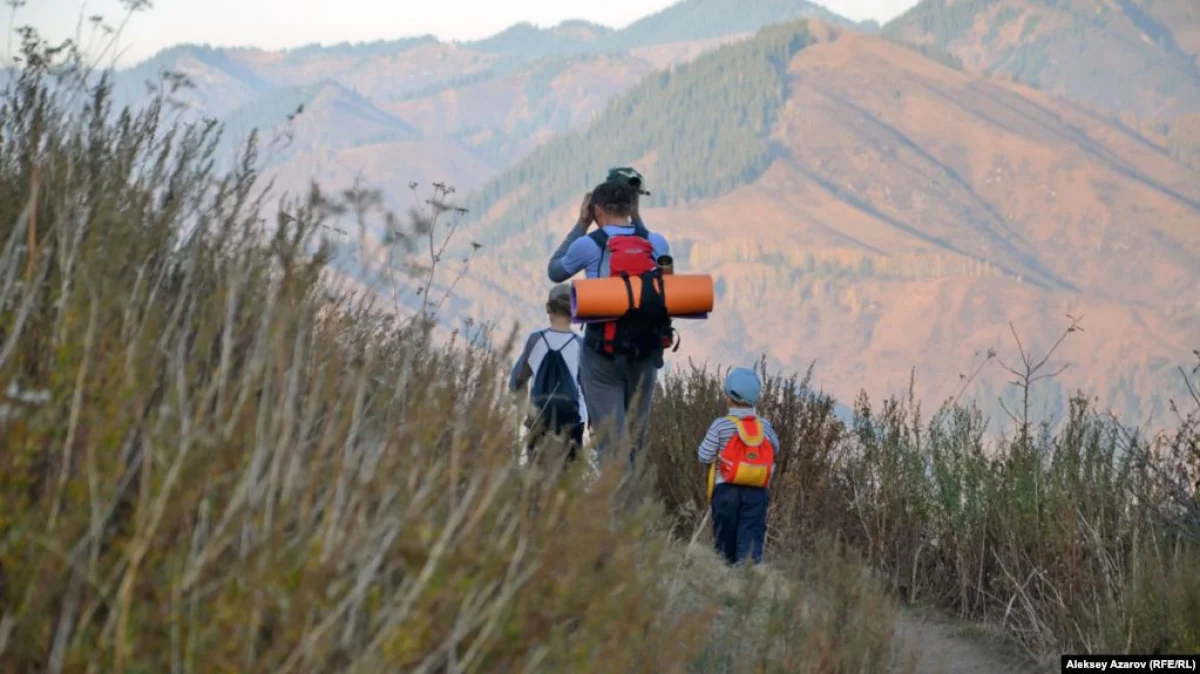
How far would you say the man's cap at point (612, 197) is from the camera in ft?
19.0

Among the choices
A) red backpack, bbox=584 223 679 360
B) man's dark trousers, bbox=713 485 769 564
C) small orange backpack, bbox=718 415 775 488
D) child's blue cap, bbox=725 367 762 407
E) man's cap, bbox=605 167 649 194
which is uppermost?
man's cap, bbox=605 167 649 194

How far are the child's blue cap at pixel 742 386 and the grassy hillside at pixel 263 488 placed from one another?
5.41 ft

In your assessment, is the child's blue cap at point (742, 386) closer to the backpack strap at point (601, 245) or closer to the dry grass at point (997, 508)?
the dry grass at point (997, 508)

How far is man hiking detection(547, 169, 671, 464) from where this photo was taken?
563 cm

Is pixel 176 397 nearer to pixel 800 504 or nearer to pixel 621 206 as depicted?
pixel 621 206

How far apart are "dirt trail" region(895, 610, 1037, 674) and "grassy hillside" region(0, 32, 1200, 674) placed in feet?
2.88

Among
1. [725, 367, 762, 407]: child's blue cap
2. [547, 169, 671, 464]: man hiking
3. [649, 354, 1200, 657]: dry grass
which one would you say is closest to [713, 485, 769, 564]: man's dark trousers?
[649, 354, 1200, 657]: dry grass

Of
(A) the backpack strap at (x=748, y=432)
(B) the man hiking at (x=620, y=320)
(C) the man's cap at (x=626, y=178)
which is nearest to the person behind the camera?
(B) the man hiking at (x=620, y=320)

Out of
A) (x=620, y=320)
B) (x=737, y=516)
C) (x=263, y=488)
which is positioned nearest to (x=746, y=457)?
(x=737, y=516)

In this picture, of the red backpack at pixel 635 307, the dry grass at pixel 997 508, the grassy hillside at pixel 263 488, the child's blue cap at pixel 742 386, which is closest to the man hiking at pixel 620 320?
the red backpack at pixel 635 307

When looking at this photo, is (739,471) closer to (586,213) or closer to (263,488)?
(586,213)

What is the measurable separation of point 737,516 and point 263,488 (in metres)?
4.47

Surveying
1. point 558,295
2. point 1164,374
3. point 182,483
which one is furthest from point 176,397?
point 1164,374

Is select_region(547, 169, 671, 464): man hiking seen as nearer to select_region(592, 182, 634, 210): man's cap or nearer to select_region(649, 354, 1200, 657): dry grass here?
select_region(592, 182, 634, 210): man's cap
